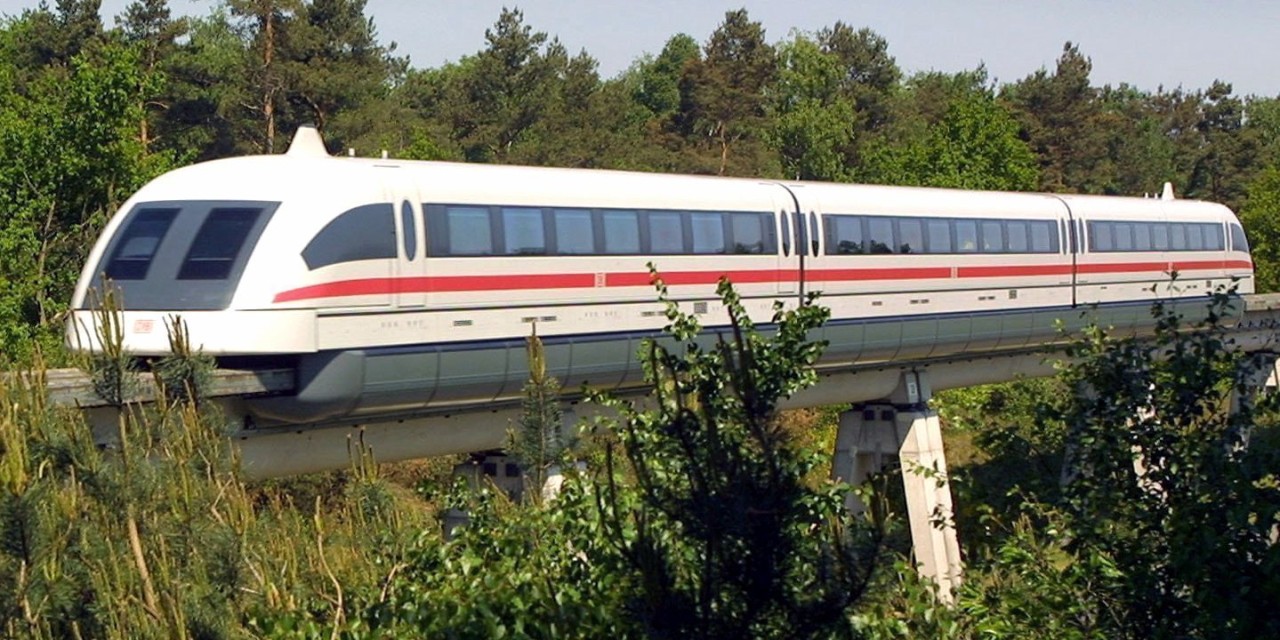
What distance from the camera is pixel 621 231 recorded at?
19781 millimetres

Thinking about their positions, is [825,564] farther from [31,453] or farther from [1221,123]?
[1221,123]

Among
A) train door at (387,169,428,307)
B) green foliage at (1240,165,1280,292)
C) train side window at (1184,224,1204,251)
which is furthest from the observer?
green foliage at (1240,165,1280,292)

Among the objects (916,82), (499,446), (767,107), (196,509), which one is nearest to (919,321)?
(499,446)

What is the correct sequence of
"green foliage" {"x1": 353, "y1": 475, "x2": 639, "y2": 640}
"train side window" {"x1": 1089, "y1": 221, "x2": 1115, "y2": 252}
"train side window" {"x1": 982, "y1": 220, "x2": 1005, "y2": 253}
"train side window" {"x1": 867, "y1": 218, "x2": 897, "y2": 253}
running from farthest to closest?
"train side window" {"x1": 1089, "y1": 221, "x2": 1115, "y2": 252}, "train side window" {"x1": 982, "y1": 220, "x2": 1005, "y2": 253}, "train side window" {"x1": 867, "y1": 218, "x2": 897, "y2": 253}, "green foliage" {"x1": 353, "y1": 475, "x2": 639, "y2": 640}

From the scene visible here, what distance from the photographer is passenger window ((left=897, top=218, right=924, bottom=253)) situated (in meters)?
25.4

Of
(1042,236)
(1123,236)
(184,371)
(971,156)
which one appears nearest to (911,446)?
(1042,236)

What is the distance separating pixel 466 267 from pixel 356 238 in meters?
1.57

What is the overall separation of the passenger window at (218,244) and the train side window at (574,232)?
3.77m

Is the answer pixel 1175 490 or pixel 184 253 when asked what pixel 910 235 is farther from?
pixel 1175 490

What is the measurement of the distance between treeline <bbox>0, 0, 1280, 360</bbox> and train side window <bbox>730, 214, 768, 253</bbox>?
14.9 m

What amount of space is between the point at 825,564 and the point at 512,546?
2525mm

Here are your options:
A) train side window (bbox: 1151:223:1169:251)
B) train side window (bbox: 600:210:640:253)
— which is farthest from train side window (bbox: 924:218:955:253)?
train side window (bbox: 1151:223:1169:251)

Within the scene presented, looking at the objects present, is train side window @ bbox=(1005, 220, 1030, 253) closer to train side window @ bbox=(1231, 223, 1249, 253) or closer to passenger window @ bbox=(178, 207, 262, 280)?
train side window @ bbox=(1231, 223, 1249, 253)

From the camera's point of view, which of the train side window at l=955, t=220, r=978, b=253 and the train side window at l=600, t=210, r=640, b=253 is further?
the train side window at l=955, t=220, r=978, b=253
